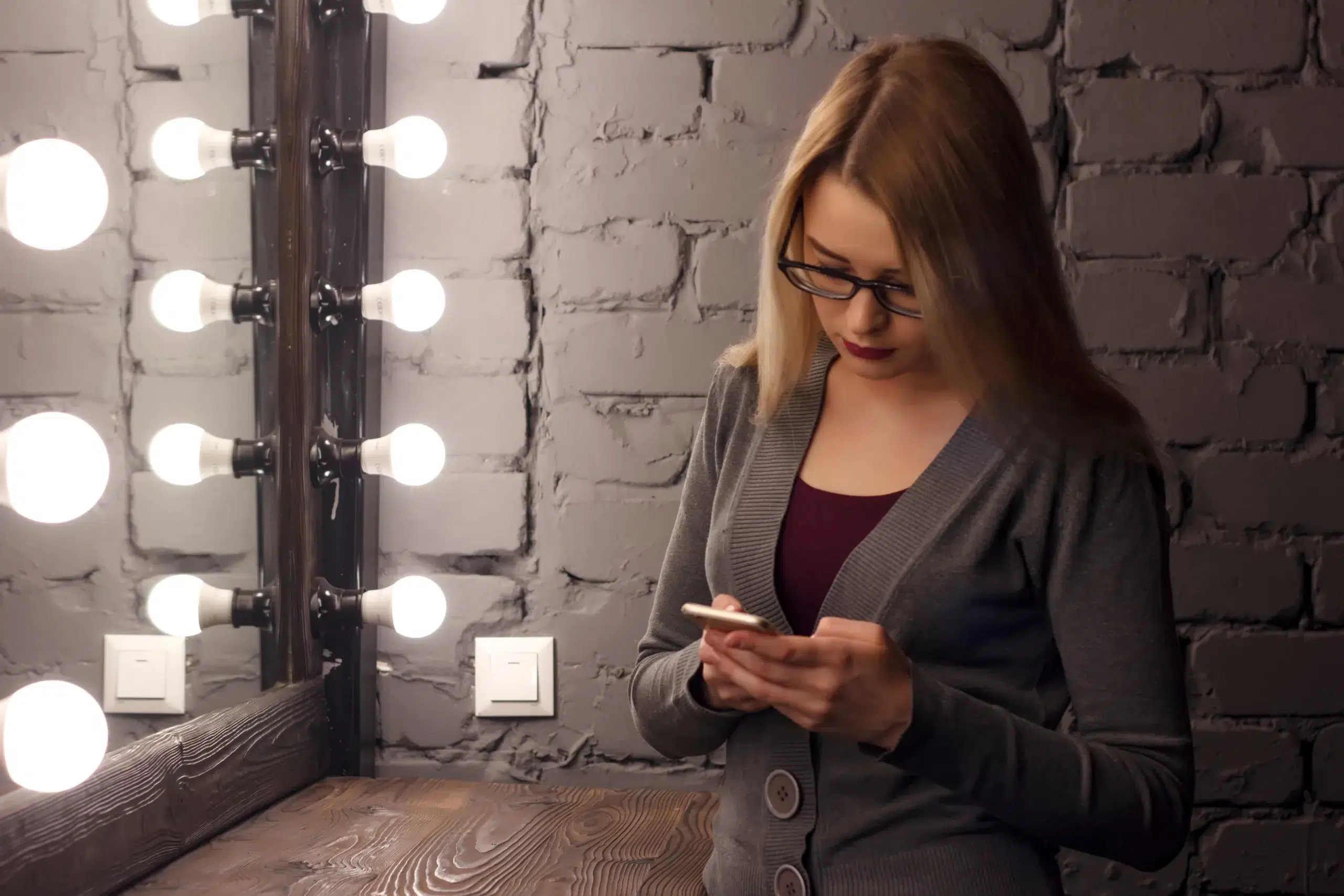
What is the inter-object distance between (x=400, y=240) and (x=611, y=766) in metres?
0.68

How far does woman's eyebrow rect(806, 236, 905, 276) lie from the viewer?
3.01 ft

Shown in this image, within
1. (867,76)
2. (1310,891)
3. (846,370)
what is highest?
(867,76)

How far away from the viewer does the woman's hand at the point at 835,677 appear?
2.69ft

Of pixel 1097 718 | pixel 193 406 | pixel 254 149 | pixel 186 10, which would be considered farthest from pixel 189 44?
pixel 1097 718

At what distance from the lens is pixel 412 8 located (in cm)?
130

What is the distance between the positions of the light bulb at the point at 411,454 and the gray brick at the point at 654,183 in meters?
0.30

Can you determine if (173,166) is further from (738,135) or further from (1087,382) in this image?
(1087,382)

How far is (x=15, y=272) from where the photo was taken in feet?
2.77

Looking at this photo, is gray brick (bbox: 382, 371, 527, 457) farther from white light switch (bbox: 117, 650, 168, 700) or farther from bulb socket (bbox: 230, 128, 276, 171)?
white light switch (bbox: 117, 650, 168, 700)

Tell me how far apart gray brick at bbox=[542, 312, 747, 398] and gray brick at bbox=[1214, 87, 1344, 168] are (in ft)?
1.99

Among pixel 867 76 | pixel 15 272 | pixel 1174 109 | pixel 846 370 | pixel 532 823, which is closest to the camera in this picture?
pixel 15 272

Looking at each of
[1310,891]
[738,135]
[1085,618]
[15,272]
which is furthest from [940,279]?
[1310,891]

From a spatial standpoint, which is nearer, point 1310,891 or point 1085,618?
point 1085,618

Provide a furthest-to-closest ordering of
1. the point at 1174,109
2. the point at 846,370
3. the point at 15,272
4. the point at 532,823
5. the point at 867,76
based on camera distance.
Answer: the point at 1174,109
the point at 532,823
the point at 846,370
the point at 867,76
the point at 15,272
